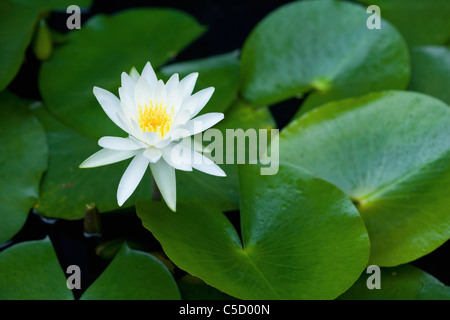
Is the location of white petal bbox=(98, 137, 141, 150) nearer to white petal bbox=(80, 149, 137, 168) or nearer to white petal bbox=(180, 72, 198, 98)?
white petal bbox=(80, 149, 137, 168)

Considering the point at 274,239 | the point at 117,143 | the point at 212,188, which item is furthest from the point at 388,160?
the point at 117,143

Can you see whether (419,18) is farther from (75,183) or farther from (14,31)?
(14,31)

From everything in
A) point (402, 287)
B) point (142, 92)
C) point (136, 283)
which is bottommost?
point (402, 287)

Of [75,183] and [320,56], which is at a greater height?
[320,56]

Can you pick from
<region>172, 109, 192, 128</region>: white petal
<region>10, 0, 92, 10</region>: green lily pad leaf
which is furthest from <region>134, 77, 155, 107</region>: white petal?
<region>10, 0, 92, 10</region>: green lily pad leaf

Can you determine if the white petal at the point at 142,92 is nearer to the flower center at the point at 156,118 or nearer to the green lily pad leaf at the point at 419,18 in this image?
the flower center at the point at 156,118

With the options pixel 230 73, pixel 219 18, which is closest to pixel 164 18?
pixel 219 18
